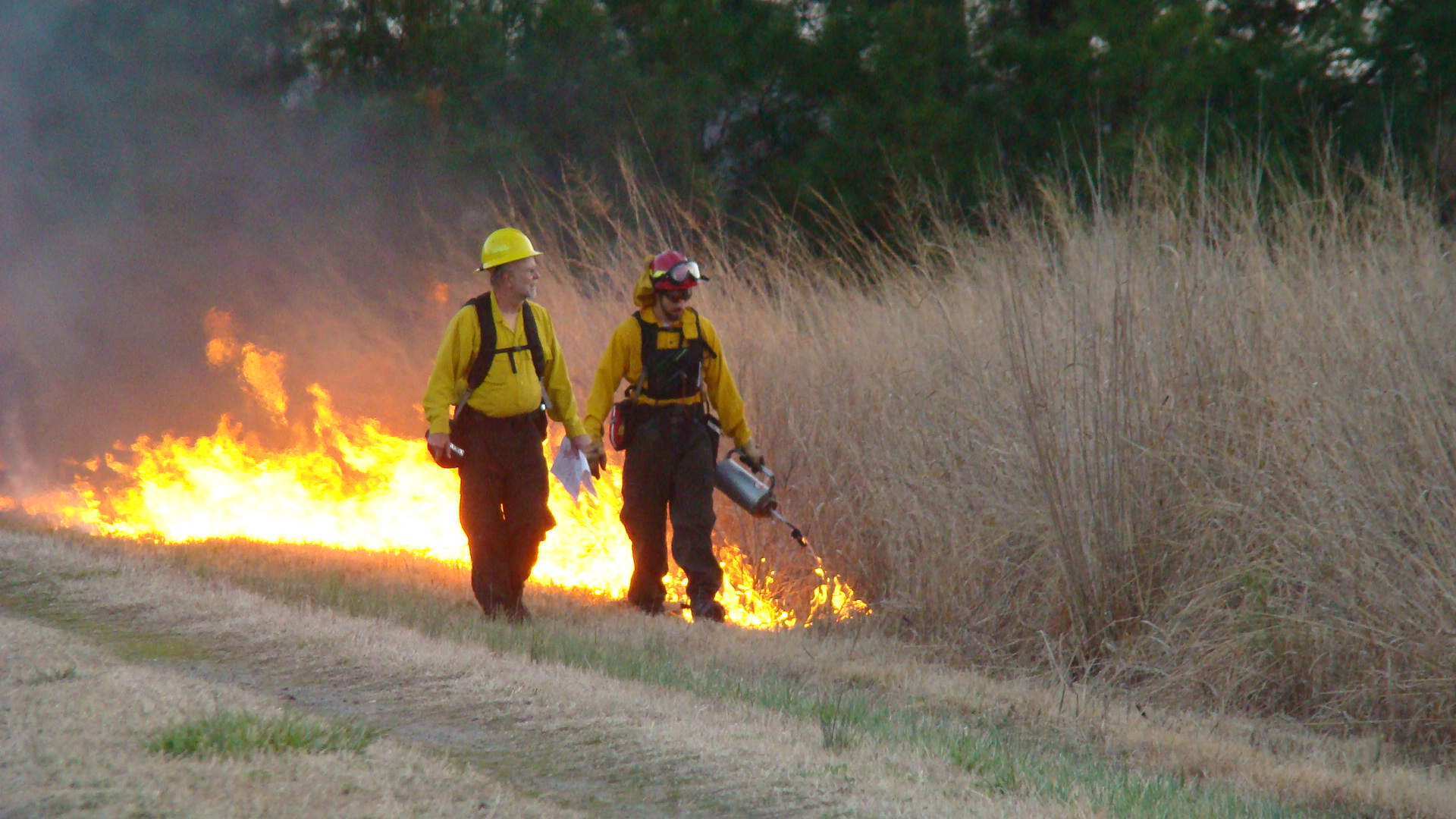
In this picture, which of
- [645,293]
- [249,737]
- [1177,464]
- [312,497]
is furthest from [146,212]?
[249,737]

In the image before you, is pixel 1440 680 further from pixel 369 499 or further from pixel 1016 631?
pixel 369 499

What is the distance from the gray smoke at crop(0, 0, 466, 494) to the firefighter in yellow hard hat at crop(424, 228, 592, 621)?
9.34 meters

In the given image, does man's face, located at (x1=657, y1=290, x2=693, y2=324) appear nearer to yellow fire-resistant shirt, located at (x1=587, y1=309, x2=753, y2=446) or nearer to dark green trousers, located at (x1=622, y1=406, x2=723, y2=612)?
yellow fire-resistant shirt, located at (x1=587, y1=309, x2=753, y2=446)

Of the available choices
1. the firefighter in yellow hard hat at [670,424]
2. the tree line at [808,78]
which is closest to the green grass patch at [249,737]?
the firefighter in yellow hard hat at [670,424]

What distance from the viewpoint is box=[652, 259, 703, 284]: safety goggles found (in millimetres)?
7699

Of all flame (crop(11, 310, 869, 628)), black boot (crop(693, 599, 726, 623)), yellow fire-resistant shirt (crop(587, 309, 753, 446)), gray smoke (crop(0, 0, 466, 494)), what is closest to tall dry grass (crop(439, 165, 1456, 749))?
black boot (crop(693, 599, 726, 623))

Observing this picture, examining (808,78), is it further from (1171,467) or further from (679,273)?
(1171,467)

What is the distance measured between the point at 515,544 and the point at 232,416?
8.42m

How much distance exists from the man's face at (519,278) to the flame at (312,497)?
3.35 metres

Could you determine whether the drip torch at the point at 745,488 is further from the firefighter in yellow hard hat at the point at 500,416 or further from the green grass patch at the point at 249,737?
the green grass patch at the point at 249,737

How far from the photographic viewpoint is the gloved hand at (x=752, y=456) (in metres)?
8.20

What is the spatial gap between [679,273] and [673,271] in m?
0.04

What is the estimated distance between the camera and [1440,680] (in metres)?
5.88

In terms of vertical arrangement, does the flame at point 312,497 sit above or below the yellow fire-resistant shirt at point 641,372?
below
